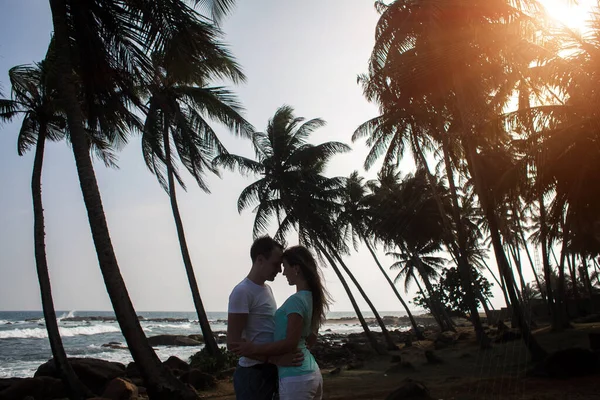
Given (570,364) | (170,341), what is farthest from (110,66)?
(170,341)

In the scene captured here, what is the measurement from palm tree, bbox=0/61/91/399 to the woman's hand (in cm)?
824

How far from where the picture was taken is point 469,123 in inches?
420

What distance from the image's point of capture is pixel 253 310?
2.91 m

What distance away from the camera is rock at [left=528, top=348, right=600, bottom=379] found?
8.70 metres

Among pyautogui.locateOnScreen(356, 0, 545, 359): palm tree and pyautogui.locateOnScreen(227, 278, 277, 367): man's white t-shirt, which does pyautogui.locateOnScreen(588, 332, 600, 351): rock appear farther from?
pyautogui.locateOnScreen(227, 278, 277, 367): man's white t-shirt

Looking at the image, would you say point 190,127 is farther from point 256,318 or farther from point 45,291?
point 256,318

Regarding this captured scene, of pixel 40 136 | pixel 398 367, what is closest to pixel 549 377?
pixel 398 367

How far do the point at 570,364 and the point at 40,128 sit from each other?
12.3 metres

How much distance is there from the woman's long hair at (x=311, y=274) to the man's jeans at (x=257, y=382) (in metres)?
0.36

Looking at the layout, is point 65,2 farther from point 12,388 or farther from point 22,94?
point 12,388

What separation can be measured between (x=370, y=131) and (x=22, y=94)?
15.0m

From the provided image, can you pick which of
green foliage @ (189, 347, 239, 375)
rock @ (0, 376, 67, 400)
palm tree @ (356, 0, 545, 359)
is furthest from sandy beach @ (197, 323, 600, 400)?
rock @ (0, 376, 67, 400)

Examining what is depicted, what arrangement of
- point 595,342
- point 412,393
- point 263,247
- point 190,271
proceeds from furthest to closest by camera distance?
point 190,271
point 595,342
point 412,393
point 263,247

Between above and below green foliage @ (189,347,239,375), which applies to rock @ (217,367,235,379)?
below
